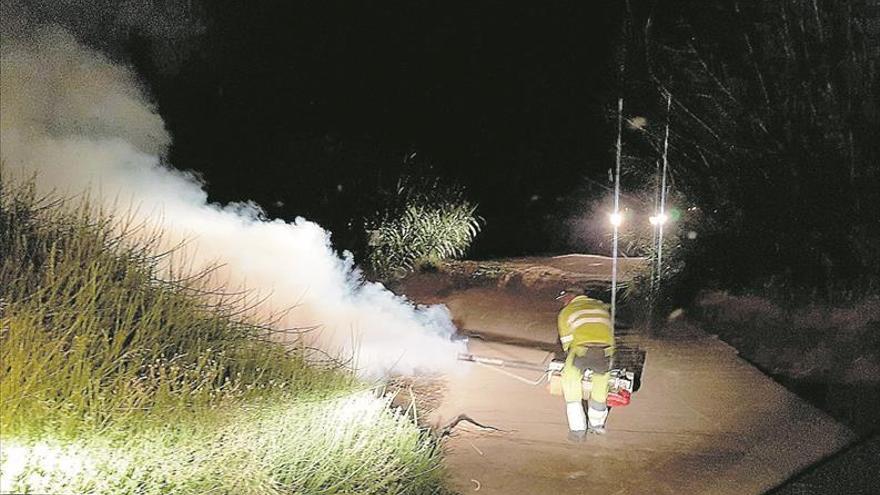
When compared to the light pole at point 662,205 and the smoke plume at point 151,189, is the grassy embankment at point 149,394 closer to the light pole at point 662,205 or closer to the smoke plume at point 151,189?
the smoke plume at point 151,189

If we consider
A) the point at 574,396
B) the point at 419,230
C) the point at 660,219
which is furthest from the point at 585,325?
the point at 419,230

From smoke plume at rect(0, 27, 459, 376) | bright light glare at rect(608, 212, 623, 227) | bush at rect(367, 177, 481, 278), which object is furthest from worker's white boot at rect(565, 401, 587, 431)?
bright light glare at rect(608, 212, 623, 227)

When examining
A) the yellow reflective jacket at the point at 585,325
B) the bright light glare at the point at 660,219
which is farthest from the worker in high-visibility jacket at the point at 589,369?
the bright light glare at the point at 660,219

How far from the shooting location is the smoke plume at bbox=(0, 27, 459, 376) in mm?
7902

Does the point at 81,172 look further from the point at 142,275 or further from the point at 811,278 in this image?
the point at 811,278

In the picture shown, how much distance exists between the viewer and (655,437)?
7074 mm

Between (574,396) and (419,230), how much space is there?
11056mm

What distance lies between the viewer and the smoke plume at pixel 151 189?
7.90 meters

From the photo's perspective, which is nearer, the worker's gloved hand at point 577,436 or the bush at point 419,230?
the worker's gloved hand at point 577,436

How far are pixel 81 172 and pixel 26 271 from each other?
7.83 ft

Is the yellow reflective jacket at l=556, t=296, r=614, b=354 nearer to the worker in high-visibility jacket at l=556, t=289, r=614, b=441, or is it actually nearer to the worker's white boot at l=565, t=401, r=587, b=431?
the worker in high-visibility jacket at l=556, t=289, r=614, b=441

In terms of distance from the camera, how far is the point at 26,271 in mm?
6273

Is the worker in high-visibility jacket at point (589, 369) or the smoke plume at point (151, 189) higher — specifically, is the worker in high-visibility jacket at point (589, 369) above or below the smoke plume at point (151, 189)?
below

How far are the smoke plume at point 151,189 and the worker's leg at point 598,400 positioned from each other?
6.65 ft
